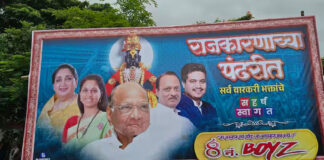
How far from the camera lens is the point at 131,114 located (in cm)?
543

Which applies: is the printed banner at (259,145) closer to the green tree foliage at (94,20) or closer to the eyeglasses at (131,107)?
the eyeglasses at (131,107)

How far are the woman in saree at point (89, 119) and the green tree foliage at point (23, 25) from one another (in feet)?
5.69

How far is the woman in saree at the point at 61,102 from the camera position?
5594mm

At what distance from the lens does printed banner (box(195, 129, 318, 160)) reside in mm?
5062

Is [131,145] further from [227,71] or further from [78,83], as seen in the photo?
[227,71]

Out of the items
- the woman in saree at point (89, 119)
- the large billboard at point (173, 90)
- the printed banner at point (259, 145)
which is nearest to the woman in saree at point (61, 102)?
the large billboard at point (173, 90)

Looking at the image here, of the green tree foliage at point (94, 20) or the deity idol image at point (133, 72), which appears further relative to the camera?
the green tree foliage at point (94, 20)

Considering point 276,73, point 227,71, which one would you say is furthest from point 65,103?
point 276,73

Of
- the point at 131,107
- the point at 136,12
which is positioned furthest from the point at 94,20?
the point at 131,107

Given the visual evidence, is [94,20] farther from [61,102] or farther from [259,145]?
[259,145]

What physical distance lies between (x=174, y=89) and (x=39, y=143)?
3.30 meters

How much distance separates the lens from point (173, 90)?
18.1ft

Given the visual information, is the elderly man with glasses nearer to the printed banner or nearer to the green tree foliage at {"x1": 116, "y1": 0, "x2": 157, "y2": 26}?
→ the printed banner

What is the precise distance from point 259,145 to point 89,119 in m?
3.79
